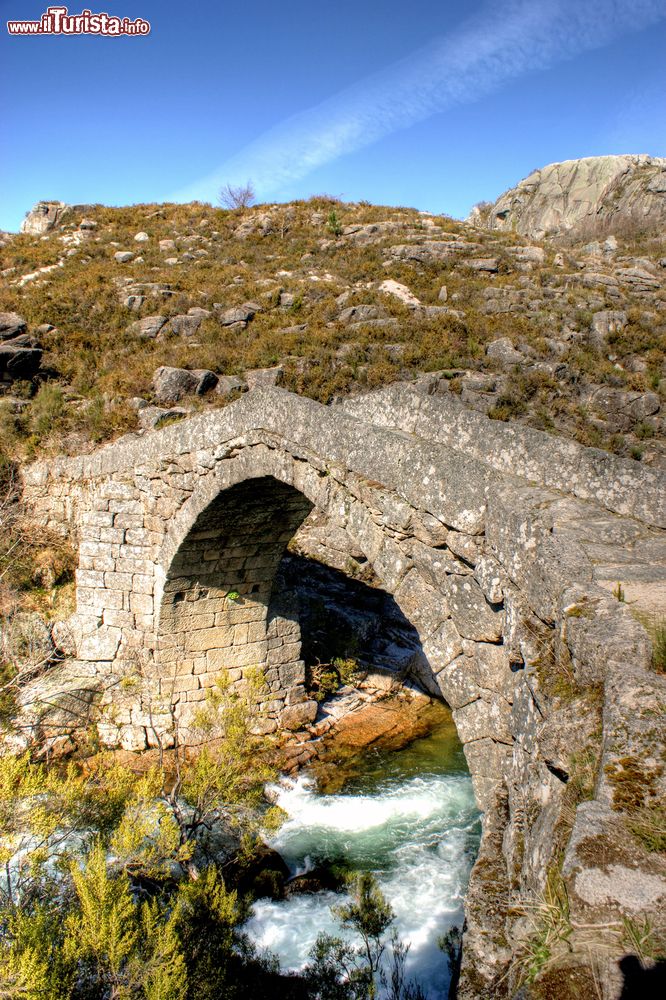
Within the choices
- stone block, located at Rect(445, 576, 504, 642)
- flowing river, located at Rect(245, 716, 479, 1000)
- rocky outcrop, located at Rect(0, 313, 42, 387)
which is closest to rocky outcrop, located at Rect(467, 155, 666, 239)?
rocky outcrop, located at Rect(0, 313, 42, 387)

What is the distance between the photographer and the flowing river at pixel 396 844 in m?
5.93

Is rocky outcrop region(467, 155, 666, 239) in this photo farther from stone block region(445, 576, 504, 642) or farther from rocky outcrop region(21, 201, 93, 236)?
stone block region(445, 576, 504, 642)

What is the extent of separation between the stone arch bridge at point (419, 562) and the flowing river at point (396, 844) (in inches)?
66.1

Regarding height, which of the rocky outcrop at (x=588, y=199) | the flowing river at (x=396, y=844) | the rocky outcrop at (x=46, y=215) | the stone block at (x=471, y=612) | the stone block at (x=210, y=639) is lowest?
the flowing river at (x=396, y=844)

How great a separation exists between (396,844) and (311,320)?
45.8 feet

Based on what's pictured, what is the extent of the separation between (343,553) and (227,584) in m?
4.33

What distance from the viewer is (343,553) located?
40.9 ft

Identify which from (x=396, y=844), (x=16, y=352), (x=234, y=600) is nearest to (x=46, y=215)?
(x=16, y=352)

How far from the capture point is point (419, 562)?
4082 millimetres

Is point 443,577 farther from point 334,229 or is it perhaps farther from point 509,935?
point 334,229

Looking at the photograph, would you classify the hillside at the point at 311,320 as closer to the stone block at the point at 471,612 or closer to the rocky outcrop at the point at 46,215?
the rocky outcrop at the point at 46,215

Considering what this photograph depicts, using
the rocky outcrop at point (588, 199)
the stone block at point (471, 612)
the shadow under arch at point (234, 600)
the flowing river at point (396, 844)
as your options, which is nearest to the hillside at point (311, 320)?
the shadow under arch at point (234, 600)

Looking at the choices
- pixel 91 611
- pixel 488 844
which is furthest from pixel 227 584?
pixel 488 844

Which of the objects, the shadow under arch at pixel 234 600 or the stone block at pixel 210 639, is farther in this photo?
the stone block at pixel 210 639
